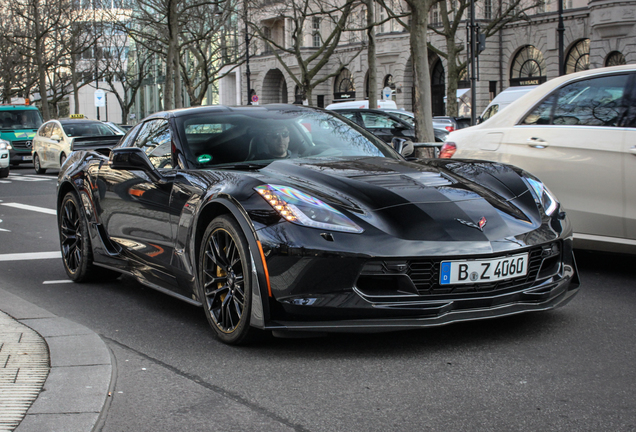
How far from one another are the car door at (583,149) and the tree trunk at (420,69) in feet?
40.1

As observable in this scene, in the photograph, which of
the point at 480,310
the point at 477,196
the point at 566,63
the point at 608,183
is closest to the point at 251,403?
the point at 480,310

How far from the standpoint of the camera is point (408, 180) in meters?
4.47

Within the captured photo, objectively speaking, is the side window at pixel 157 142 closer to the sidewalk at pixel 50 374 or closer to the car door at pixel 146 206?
the car door at pixel 146 206

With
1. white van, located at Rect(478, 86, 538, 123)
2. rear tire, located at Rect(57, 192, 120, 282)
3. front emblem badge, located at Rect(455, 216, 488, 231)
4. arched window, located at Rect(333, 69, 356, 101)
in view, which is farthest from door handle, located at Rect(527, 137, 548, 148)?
arched window, located at Rect(333, 69, 356, 101)

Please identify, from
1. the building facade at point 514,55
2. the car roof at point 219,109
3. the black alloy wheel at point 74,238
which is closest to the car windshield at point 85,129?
the building facade at point 514,55

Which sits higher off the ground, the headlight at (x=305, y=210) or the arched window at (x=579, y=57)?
the arched window at (x=579, y=57)

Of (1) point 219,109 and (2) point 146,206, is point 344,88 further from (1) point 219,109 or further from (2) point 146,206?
(2) point 146,206

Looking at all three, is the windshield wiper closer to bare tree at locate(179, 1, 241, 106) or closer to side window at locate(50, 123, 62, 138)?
side window at locate(50, 123, 62, 138)

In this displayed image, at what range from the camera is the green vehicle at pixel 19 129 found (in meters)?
28.5

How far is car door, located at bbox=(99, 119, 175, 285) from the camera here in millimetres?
4980

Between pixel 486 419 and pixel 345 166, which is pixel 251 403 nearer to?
pixel 486 419

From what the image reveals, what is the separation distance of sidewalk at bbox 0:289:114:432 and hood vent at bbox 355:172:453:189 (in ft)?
5.37

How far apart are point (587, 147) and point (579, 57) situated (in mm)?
38804

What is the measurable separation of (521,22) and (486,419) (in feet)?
147
